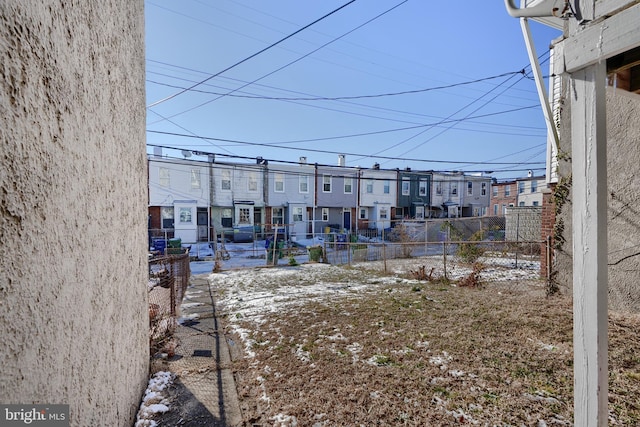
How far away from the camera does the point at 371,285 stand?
798cm

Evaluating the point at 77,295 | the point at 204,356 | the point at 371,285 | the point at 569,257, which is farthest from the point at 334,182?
the point at 77,295

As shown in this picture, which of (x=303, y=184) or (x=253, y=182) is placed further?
(x=303, y=184)

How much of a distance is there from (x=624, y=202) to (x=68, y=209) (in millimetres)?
7490

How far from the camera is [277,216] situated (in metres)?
23.8

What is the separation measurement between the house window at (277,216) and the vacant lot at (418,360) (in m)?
17.1

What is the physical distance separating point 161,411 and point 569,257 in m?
7.61

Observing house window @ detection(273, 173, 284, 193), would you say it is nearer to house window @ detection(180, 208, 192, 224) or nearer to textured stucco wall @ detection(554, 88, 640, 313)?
house window @ detection(180, 208, 192, 224)

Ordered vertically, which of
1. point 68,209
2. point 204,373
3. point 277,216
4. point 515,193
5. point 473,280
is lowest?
point 204,373

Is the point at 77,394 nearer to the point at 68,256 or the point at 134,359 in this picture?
the point at 68,256

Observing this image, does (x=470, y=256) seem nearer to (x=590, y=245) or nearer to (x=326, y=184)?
(x=590, y=245)

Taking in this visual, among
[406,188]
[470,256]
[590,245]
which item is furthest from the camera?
[406,188]

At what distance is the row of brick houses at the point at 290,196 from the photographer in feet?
65.5

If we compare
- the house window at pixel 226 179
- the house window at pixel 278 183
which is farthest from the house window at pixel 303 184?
the house window at pixel 226 179

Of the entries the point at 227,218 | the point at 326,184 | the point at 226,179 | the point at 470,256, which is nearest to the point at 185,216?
the point at 227,218
